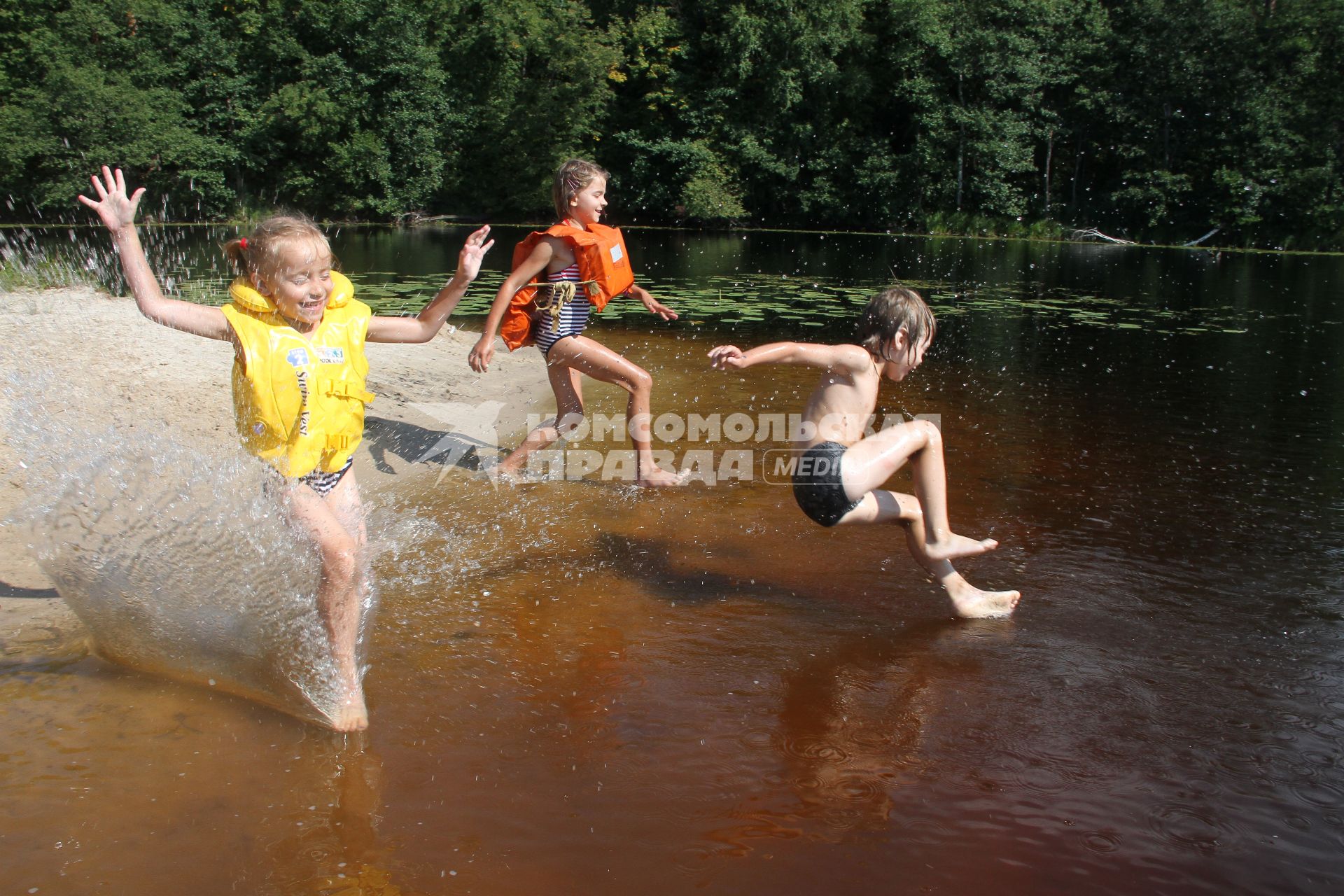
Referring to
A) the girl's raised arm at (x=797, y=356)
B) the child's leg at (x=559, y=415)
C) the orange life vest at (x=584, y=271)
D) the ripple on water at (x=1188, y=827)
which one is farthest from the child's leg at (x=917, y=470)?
the child's leg at (x=559, y=415)

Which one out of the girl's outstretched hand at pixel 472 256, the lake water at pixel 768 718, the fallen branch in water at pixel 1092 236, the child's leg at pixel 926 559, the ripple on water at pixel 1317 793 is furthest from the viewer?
the fallen branch in water at pixel 1092 236

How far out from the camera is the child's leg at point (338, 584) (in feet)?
11.5

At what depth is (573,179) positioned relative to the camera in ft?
20.2

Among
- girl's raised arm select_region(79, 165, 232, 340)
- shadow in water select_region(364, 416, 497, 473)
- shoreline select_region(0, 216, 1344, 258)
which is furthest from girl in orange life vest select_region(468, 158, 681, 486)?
shoreline select_region(0, 216, 1344, 258)

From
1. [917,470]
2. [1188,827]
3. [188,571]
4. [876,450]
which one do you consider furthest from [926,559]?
[188,571]

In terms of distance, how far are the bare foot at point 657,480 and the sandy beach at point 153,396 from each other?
4.18ft

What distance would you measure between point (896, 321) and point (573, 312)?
97.4 inches

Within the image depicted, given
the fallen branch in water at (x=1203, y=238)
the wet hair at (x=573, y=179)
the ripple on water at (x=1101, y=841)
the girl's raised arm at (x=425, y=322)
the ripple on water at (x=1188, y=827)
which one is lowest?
the ripple on water at (x=1188, y=827)

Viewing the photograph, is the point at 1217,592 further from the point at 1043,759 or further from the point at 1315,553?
the point at 1043,759

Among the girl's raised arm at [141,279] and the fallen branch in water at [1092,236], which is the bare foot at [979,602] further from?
the fallen branch in water at [1092,236]

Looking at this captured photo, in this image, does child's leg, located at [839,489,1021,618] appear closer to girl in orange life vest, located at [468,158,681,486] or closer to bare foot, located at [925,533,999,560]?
bare foot, located at [925,533,999,560]

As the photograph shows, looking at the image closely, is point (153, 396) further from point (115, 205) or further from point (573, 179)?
point (115, 205)

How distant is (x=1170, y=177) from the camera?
3409 centimetres

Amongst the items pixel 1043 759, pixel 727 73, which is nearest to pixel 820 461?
pixel 1043 759
